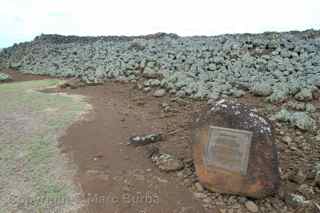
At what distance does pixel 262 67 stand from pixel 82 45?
776 cm

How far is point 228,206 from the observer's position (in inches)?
101

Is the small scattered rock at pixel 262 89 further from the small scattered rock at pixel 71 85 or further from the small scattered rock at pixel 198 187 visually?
the small scattered rock at pixel 71 85

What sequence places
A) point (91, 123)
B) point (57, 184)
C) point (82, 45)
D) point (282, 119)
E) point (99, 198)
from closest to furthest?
point (99, 198)
point (57, 184)
point (282, 119)
point (91, 123)
point (82, 45)

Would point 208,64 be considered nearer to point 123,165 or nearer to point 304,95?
point 304,95

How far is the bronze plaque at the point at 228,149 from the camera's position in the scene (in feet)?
8.33

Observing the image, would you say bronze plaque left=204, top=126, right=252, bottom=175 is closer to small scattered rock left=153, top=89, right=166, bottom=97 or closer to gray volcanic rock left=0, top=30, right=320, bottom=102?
gray volcanic rock left=0, top=30, right=320, bottom=102

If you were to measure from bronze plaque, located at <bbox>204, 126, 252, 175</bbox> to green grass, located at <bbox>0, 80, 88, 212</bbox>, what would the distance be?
4.40ft

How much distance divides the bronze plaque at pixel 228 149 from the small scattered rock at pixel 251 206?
27 centimetres

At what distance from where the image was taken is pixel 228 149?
2.62 m

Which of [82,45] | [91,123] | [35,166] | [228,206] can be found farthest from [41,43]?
[228,206]

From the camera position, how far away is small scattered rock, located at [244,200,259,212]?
98.4 inches

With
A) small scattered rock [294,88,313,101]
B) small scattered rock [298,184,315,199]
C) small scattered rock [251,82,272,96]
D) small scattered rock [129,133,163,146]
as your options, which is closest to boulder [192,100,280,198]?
small scattered rock [298,184,315,199]

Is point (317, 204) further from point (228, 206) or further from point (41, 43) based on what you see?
point (41, 43)

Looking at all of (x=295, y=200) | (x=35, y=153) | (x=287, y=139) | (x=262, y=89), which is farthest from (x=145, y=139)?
(x=262, y=89)
